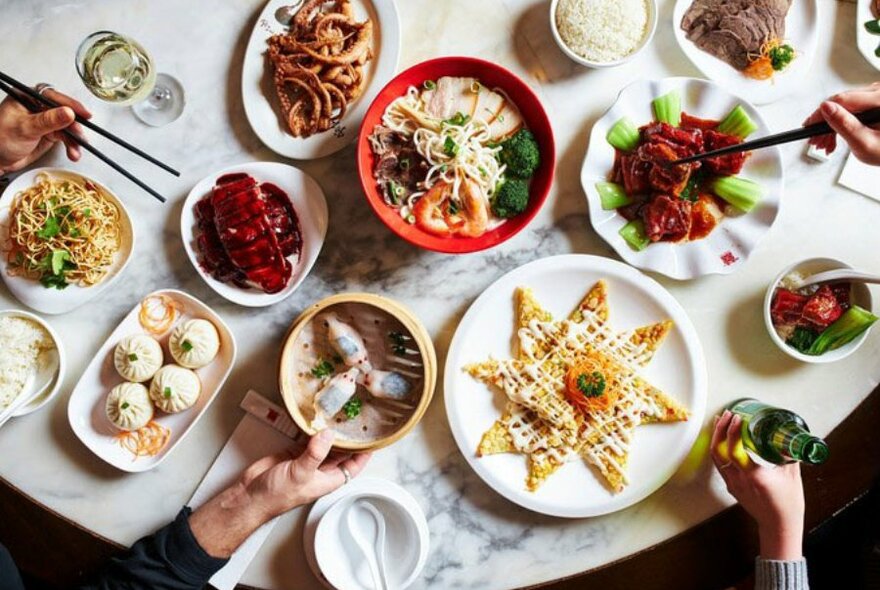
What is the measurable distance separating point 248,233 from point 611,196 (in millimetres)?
1459

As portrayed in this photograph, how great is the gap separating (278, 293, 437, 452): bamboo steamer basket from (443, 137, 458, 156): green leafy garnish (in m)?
0.64

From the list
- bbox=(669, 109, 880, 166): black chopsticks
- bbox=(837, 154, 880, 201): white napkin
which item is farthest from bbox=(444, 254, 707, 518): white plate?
bbox=(837, 154, 880, 201): white napkin

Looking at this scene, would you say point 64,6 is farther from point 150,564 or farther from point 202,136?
point 150,564

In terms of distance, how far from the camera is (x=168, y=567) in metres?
2.82

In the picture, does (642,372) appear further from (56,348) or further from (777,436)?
(56,348)

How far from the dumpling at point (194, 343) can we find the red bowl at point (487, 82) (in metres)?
0.84

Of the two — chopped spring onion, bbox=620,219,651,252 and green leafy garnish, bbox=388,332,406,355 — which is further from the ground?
chopped spring onion, bbox=620,219,651,252

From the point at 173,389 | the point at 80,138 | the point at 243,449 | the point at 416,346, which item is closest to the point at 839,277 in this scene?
the point at 416,346

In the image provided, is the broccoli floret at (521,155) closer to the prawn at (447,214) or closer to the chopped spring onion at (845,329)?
the prawn at (447,214)

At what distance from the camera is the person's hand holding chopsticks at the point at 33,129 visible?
2664 millimetres

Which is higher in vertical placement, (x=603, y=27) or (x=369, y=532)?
(x=603, y=27)

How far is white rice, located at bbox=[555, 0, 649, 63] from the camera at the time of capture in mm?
2883

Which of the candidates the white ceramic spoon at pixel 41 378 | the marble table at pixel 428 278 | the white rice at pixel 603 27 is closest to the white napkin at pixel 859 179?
the marble table at pixel 428 278

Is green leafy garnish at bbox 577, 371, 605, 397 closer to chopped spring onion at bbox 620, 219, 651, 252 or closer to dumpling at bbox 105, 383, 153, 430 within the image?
chopped spring onion at bbox 620, 219, 651, 252
